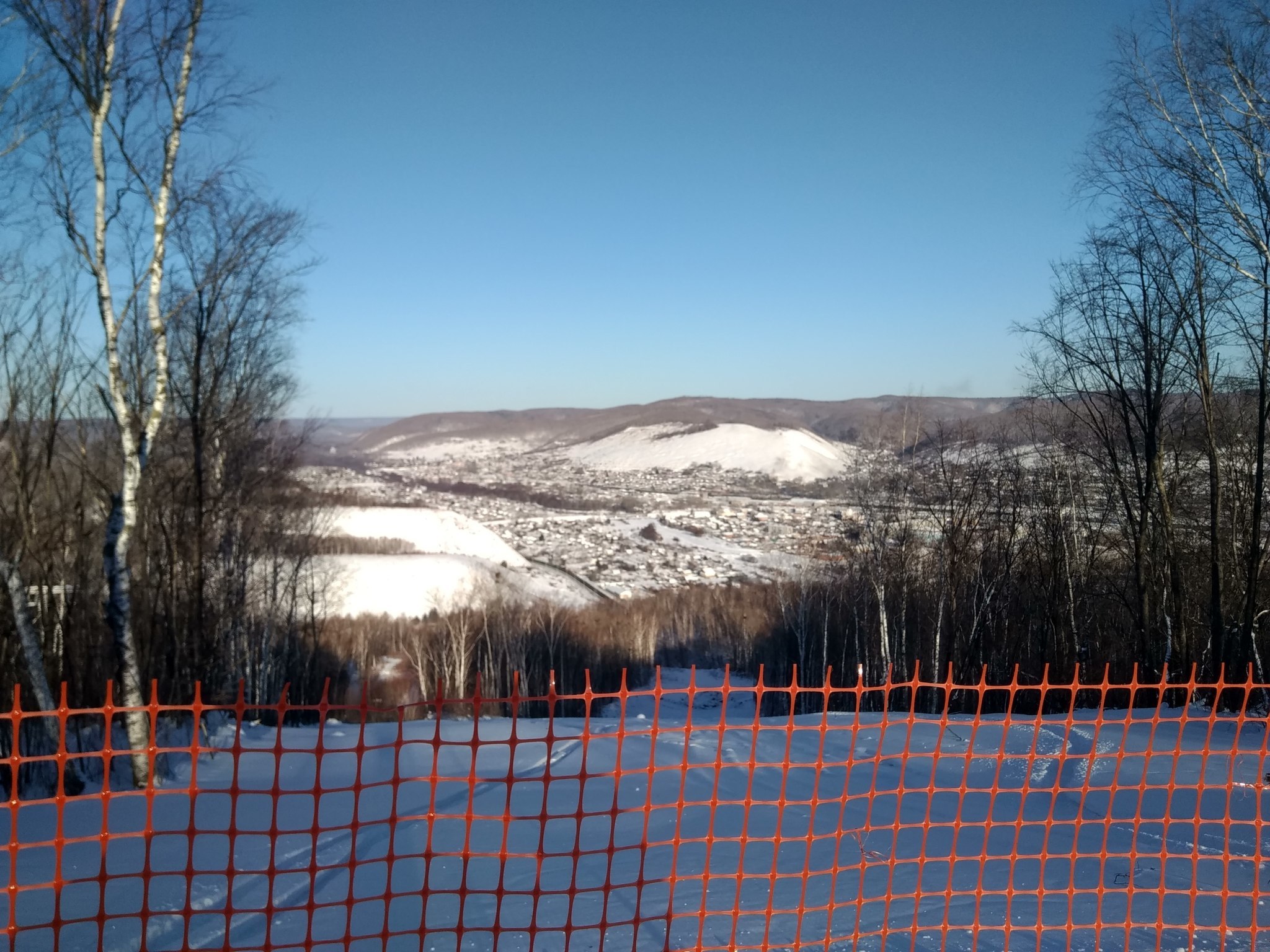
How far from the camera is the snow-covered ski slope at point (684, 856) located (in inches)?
124

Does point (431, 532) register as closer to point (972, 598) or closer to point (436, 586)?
point (436, 586)

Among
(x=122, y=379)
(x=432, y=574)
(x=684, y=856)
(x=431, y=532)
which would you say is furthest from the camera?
(x=431, y=532)

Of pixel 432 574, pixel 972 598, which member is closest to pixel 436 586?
pixel 432 574

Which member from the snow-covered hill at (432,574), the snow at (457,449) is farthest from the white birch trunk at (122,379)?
the snow at (457,449)

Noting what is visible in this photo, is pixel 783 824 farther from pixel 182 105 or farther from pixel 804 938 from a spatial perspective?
pixel 182 105

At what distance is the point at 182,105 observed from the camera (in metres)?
5.96

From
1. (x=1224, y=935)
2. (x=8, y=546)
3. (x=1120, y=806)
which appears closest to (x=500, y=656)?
(x=8, y=546)

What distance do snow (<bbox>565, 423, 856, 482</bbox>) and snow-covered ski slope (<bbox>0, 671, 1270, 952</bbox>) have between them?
18.7 m

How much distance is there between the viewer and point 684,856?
4.16m

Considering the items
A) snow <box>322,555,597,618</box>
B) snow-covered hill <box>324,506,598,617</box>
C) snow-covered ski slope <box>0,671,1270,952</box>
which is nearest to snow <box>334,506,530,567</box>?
snow-covered hill <box>324,506,598,617</box>

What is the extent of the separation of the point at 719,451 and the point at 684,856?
1563 inches

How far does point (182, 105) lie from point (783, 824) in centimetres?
697

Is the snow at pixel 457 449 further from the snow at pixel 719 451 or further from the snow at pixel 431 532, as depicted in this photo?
the snow at pixel 431 532

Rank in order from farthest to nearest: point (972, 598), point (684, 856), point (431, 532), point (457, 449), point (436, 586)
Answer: point (457, 449), point (431, 532), point (436, 586), point (972, 598), point (684, 856)
